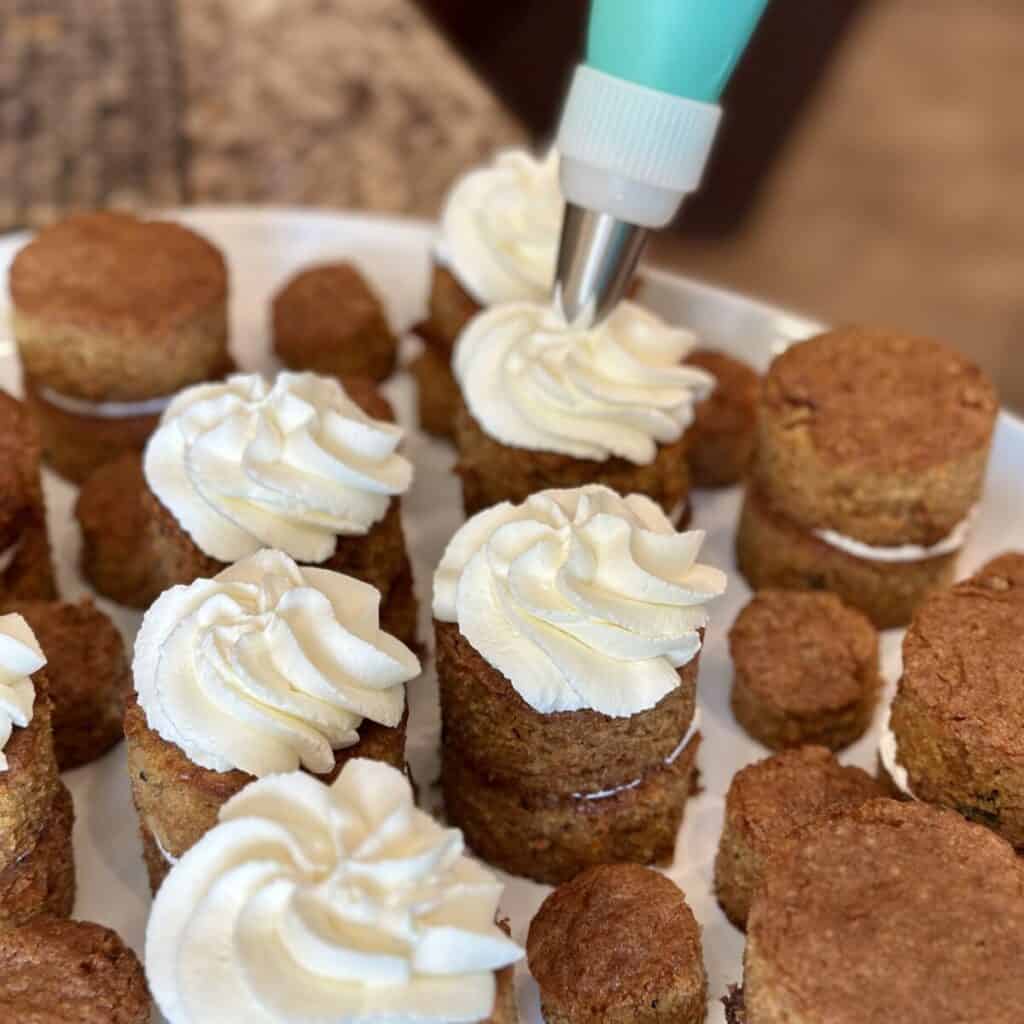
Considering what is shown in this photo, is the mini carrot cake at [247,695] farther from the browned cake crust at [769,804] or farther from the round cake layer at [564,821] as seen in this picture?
the browned cake crust at [769,804]

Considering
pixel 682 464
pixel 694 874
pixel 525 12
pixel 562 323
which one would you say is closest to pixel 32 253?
pixel 562 323

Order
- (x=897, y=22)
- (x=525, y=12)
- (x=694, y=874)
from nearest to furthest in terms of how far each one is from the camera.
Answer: (x=694, y=874) < (x=525, y=12) < (x=897, y=22)

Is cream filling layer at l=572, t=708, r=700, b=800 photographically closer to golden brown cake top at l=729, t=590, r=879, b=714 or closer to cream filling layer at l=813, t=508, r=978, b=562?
golden brown cake top at l=729, t=590, r=879, b=714

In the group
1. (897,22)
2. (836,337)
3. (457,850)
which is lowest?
(897,22)

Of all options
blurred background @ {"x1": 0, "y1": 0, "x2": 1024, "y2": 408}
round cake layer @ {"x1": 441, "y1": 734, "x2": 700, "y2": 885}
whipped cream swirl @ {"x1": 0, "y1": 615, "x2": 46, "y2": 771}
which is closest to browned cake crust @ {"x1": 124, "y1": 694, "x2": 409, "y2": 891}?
whipped cream swirl @ {"x1": 0, "y1": 615, "x2": 46, "y2": 771}

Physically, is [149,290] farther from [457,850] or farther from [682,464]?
[457,850]

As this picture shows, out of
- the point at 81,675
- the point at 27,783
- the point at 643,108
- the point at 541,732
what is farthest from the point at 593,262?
the point at 27,783
